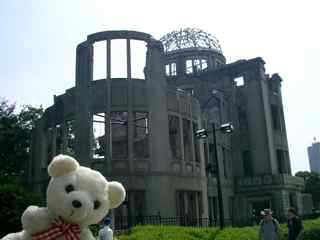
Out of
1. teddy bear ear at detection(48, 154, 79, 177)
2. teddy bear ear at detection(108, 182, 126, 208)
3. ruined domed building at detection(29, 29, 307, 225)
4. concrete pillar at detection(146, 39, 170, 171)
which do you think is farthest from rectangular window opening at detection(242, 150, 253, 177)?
teddy bear ear at detection(48, 154, 79, 177)

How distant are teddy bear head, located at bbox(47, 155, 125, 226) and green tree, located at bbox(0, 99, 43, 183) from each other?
29831mm

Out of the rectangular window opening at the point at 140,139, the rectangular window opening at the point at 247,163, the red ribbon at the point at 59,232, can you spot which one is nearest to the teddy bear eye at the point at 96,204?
the red ribbon at the point at 59,232

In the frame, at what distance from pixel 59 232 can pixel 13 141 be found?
3181 cm

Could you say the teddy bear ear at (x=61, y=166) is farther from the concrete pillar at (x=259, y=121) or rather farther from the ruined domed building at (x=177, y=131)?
the concrete pillar at (x=259, y=121)

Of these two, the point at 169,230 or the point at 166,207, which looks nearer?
the point at 169,230

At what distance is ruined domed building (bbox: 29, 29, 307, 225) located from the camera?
77.6 ft

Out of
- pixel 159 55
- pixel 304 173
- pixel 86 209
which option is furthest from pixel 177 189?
pixel 304 173

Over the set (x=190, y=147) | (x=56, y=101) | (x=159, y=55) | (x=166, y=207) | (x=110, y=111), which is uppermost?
(x=159, y=55)

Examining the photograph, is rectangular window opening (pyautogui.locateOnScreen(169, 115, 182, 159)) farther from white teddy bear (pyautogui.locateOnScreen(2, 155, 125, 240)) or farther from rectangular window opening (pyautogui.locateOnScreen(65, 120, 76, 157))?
white teddy bear (pyautogui.locateOnScreen(2, 155, 125, 240))

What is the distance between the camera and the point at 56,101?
27.8 meters

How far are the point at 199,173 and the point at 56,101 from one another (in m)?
10.4

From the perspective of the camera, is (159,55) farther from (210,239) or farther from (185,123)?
(210,239)

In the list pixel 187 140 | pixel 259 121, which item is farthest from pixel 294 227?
pixel 259 121

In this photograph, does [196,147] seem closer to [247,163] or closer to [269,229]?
[247,163]
